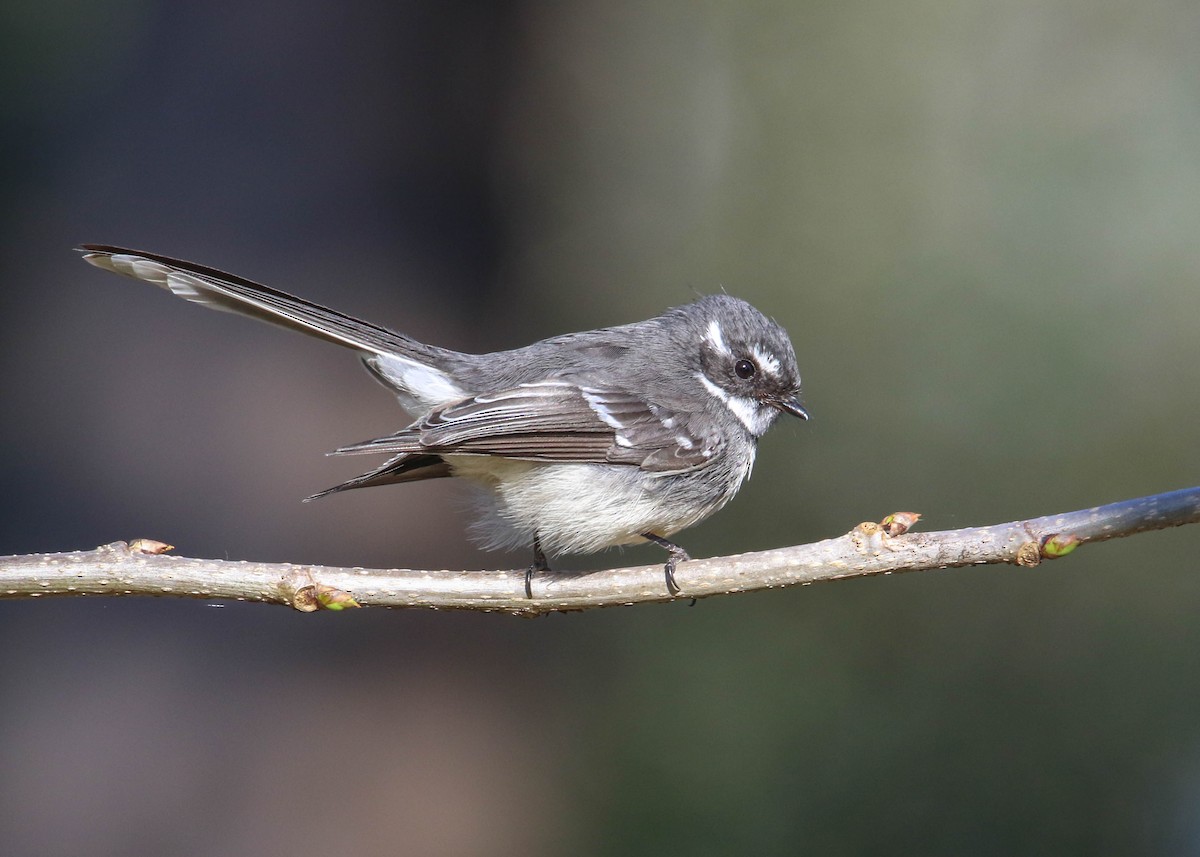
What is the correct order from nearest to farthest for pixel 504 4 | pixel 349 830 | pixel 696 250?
pixel 349 830 < pixel 504 4 < pixel 696 250

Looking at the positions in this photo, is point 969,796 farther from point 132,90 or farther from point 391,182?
point 132,90

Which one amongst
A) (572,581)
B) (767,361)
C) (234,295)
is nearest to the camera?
(572,581)

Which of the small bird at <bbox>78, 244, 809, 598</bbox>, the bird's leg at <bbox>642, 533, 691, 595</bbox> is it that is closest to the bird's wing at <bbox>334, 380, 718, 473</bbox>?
the small bird at <bbox>78, 244, 809, 598</bbox>

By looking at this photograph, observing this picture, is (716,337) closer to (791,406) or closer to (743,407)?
(743,407)

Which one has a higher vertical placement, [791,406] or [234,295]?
[234,295]

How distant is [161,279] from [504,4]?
3499 mm

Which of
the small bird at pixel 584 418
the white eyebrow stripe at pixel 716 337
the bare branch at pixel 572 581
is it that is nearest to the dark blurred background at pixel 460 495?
the small bird at pixel 584 418

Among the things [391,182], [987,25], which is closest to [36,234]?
[391,182]

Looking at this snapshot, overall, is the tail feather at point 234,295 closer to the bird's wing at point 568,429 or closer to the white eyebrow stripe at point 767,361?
the bird's wing at point 568,429

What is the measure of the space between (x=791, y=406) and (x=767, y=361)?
208 millimetres

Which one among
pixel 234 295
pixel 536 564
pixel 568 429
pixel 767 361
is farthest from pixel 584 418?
pixel 234 295

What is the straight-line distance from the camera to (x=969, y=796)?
5566 millimetres

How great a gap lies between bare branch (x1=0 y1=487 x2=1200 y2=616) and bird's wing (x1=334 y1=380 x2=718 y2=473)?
60cm

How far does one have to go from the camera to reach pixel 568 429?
12.0 feet
